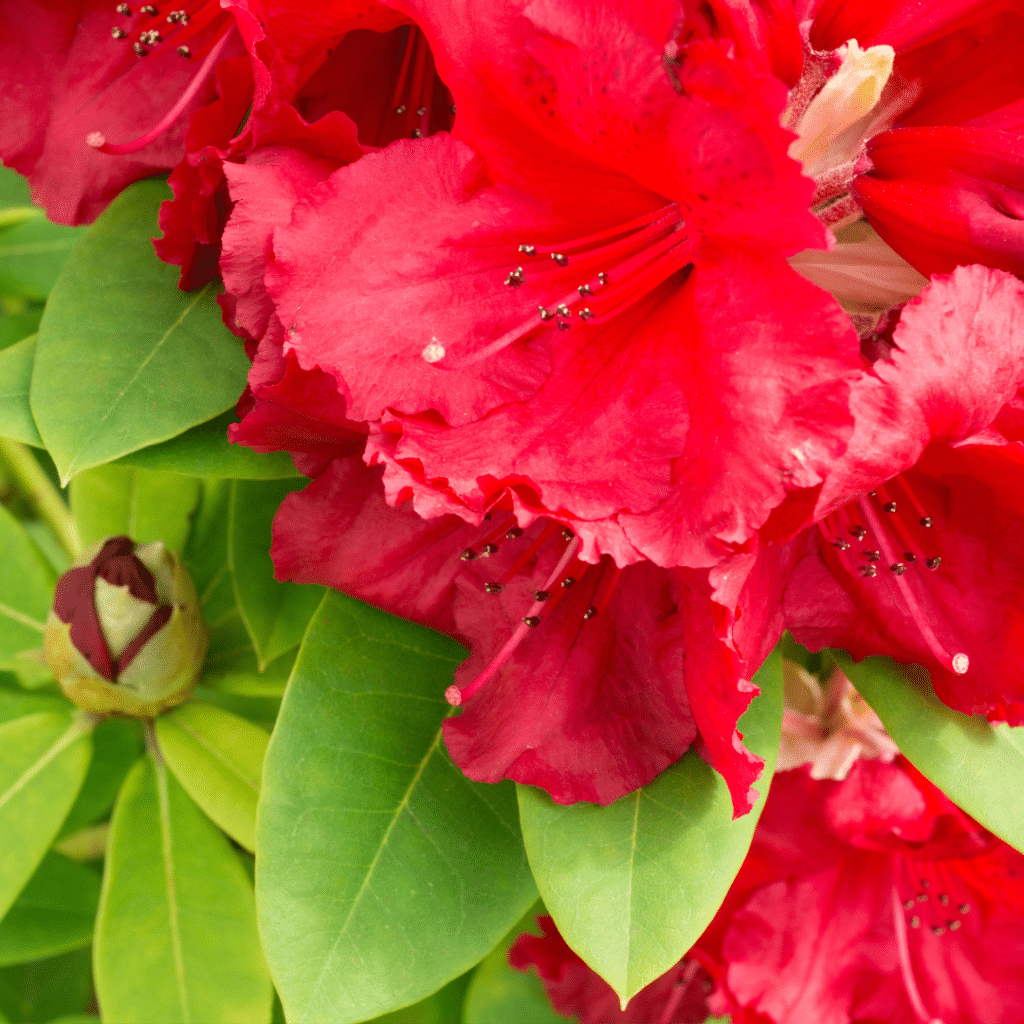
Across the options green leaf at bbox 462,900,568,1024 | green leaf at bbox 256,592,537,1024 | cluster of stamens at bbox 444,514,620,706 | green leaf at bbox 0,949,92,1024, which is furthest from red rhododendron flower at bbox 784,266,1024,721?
green leaf at bbox 0,949,92,1024

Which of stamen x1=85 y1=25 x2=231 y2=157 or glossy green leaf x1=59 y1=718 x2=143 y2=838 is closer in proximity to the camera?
stamen x1=85 y1=25 x2=231 y2=157

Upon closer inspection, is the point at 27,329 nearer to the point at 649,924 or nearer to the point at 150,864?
the point at 150,864

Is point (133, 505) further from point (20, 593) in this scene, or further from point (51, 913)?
point (51, 913)

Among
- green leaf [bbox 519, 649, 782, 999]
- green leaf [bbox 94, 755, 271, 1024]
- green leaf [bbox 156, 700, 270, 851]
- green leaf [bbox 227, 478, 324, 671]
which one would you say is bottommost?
green leaf [bbox 94, 755, 271, 1024]

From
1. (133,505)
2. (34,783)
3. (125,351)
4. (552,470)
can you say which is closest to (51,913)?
(34,783)

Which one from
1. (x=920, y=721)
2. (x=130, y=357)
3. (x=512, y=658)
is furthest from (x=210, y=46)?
(x=920, y=721)

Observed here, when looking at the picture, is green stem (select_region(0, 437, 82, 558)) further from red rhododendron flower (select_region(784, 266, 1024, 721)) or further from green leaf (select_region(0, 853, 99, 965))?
red rhododendron flower (select_region(784, 266, 1024, 721))

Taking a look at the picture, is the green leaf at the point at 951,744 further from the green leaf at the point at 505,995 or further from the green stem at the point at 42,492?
the green stem at the point at 42,492
